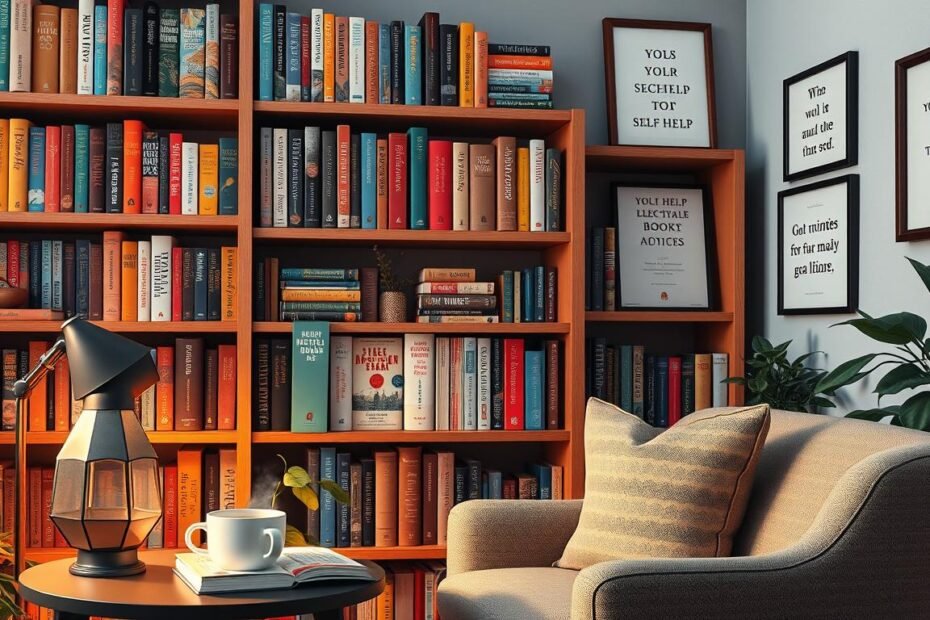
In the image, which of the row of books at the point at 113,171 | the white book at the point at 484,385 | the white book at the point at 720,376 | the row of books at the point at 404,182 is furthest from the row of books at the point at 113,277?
the white book at the point at 720,376

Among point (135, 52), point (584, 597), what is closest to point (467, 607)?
point (584, 597)

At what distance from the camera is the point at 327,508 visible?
3.04m

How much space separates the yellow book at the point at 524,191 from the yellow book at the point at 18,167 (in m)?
1.37

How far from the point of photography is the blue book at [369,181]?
3092 millimetres

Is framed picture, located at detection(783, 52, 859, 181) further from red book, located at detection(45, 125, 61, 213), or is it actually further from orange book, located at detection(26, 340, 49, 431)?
orange book, located at detection(26, 340, 49, 431)

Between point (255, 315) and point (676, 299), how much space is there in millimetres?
1278

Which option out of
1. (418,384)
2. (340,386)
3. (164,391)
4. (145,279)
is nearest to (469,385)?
(418,384)

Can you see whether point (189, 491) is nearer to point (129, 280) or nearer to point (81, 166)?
point (129, 280)

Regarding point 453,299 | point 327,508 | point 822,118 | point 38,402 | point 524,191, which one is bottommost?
Answer: point 327,508

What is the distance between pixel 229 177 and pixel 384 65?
546 mm

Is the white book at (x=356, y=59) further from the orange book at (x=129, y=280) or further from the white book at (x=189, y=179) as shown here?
the orange book at (x=129, y=280)

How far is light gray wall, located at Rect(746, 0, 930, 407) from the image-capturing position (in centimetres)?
273

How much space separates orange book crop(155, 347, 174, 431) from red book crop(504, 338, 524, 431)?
942mm

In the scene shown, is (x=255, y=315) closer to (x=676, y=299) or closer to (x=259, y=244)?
(x=259, y=244)
